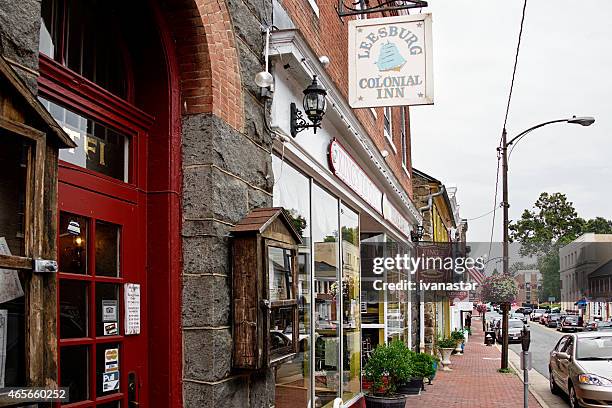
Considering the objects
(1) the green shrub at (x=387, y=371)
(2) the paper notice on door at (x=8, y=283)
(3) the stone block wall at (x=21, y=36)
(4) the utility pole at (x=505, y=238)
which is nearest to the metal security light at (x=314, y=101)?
(3) the stone block wall at (x=21, y=36)

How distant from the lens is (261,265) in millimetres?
5062

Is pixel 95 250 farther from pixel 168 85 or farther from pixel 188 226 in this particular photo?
pixel 168 85

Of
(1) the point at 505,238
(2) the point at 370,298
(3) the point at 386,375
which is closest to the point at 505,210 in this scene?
(1) the point at 505,238

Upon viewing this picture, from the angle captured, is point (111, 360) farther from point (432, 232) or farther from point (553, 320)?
point (553, 320)

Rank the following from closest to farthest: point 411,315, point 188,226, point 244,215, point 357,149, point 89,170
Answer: point 89,170, point 188,226, point 244,215, point 357,149, point 411,315

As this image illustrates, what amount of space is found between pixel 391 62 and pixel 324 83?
35.7 inches

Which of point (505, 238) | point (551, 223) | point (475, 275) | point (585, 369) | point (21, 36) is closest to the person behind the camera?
point (21, 36)

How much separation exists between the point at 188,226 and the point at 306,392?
382cm

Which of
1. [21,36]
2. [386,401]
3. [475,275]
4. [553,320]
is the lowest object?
[553,320]

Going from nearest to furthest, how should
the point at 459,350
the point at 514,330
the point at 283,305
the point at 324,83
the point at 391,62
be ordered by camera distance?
1. the point at 283,305
2. the point at 324,83
3. the point at 391,62
4. the point at 459,350
5. the point at 514,330

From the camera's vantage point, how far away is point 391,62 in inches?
320

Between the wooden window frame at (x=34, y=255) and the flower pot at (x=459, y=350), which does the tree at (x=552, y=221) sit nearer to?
the flower pot at (x=459, y=350)

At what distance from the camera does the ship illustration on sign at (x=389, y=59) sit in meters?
8.09

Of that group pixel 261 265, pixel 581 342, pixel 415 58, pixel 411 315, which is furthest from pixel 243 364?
pixel 411 315
